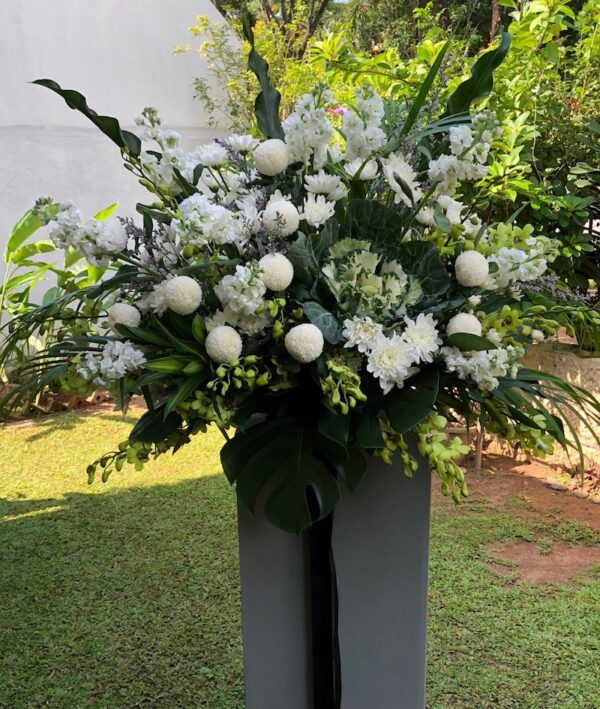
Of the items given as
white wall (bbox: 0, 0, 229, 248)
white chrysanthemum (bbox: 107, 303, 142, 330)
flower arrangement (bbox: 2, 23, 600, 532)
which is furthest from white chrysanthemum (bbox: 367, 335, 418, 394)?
white wall (bbox: 0, 0, 229, 248)

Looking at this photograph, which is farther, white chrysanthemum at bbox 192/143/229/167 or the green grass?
the green grass

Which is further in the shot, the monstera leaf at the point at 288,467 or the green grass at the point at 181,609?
the green grass at the point at 181,609

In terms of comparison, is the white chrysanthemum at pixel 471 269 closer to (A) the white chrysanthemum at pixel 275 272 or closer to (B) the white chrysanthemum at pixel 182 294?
(A) the white chrysanthemum at pixel 275 272

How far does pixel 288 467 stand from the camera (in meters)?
1.01

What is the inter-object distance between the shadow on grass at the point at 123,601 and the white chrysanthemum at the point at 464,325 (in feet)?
5.62

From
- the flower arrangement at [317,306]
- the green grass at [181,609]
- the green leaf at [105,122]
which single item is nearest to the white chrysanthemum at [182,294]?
the flower arrangement at [317,306]

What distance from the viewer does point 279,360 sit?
0.98 metres

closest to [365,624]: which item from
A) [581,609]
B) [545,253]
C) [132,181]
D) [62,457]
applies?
[545,253]

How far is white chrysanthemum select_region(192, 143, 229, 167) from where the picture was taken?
111 cm

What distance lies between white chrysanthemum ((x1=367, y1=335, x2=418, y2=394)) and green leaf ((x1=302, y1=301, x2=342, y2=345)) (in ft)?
0.21

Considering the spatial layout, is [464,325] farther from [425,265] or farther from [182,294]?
[182,294]

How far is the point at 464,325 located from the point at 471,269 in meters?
0.09

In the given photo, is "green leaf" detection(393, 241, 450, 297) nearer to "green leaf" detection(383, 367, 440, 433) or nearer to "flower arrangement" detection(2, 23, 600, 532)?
"flower arrangement" detection(2, 23, 600, 532)

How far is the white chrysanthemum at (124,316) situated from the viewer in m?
1.00
